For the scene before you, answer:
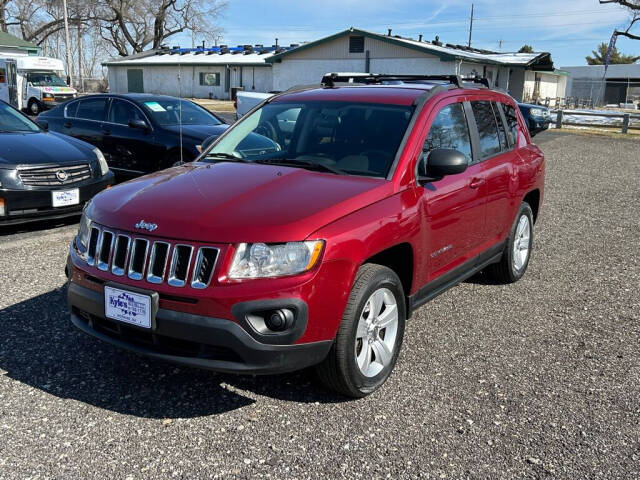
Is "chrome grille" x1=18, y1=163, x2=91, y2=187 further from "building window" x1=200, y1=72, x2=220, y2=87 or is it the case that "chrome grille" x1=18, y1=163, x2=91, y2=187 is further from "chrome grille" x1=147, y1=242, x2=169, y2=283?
"building window" x1=200, y1=72, x2=220, y2=87

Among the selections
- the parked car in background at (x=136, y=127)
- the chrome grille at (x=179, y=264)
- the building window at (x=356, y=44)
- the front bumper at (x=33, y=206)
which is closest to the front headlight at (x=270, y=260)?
the chrome grille at (x=179, y=264)

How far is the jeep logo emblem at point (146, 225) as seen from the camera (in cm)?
315

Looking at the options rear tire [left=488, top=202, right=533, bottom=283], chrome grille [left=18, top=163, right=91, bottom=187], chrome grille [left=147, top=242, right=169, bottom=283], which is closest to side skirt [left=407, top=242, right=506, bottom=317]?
rear tire [left=488, top=202, right=533, bottom=283]

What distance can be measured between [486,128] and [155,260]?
3036 mm

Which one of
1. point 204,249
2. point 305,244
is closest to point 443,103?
point 305,244

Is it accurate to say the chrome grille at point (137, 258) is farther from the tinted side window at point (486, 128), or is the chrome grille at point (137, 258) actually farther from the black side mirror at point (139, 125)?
the black side mirror at point (139, 125)

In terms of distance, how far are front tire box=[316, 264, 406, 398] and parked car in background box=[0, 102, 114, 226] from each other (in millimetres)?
4789

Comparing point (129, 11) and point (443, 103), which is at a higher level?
point (129, 11)

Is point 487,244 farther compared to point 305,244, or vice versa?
point 487,244

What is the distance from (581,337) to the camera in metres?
4.52

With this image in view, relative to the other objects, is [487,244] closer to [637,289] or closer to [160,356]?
[637,289]

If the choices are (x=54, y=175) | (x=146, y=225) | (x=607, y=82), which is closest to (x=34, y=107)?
(x=54, y=175)

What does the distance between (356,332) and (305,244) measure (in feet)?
1.99

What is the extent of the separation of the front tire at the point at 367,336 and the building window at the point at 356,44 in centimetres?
3527
